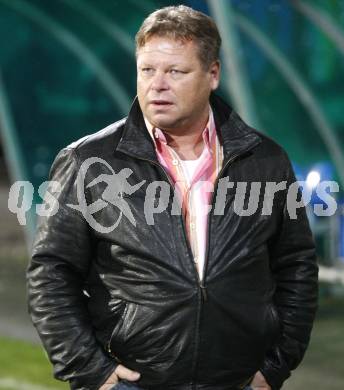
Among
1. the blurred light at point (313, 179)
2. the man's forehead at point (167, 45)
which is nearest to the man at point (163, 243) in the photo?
the man's forehead at point (167, 45)

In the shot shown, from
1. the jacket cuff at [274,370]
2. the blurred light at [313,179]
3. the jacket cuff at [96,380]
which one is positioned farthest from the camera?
the blurred light at [313,179]

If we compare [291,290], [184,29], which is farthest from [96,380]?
[184,29]

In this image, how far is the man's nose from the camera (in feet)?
8.51

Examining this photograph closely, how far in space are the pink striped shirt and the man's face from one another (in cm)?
9

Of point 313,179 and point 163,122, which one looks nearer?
point 163,122

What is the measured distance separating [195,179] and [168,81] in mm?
289

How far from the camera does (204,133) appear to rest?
9.07 ft

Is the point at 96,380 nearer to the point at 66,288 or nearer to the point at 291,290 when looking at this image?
the point at 66,288

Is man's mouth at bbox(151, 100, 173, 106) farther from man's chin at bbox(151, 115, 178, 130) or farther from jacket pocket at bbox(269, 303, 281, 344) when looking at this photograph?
jacket pocket at bbox(269, 303, 281, 344)

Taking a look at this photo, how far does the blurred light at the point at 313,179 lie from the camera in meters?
7.31

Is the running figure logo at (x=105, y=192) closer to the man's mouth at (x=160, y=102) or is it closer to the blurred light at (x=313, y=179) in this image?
the man's mouth at (x=160, y=102)

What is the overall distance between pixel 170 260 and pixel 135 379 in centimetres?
35

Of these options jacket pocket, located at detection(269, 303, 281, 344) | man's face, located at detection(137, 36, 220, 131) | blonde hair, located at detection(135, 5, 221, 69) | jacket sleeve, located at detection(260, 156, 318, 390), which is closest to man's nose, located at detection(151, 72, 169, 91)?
man's face, located at detection(137, 36, 220, 131)

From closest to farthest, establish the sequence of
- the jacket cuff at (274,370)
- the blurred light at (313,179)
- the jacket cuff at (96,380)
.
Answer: the jacket cuff at (96,380) → the jacket cuff at (274,370) → the blurred light at (313,179)
